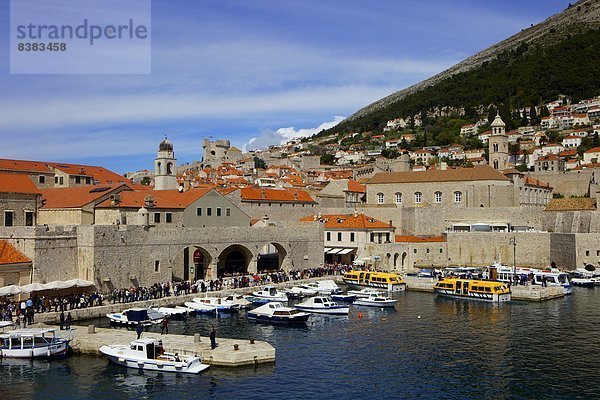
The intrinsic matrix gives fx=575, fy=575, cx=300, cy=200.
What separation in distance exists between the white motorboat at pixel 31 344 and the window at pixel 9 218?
43.9 feet

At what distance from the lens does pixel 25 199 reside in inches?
1410

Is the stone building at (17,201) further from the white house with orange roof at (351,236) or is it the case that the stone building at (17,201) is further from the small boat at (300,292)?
the white house with orange roof at (351,236)

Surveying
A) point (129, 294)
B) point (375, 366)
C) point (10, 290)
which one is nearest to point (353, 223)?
point (129, 294)

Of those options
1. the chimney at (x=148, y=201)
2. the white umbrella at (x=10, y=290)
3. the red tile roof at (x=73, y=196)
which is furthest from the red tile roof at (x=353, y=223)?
the white umbrella at (x=10, y=290)

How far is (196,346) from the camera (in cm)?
2278

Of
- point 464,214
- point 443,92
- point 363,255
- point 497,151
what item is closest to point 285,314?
point 363,255

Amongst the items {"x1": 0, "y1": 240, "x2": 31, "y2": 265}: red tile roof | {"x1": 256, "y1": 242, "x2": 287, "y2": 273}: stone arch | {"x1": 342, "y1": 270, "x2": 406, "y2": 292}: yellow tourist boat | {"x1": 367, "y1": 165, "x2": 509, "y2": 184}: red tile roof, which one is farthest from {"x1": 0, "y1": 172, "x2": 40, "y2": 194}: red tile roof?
{"x1": 367, "y1": 165, "x2": 509, "y2": 184}: red tile roof

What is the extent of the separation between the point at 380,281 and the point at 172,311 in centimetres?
1668

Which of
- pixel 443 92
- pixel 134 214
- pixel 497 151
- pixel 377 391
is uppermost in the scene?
pixel 443 92

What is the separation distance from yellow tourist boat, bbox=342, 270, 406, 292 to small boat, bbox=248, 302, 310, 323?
12.5 metres

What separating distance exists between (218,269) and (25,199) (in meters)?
14.5

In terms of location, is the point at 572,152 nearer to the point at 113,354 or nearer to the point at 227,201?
the point at 227,201

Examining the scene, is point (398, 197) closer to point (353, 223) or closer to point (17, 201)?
point (353, 223)

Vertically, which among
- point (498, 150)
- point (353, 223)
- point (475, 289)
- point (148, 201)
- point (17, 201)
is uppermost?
point (498, 150)
